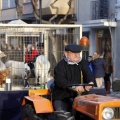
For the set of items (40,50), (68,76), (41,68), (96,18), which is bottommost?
(41,68)

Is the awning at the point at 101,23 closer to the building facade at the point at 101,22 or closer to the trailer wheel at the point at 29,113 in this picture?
the building facade at the point at 101,22

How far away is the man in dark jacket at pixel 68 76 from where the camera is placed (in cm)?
717

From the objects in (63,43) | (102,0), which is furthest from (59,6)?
(63,43)

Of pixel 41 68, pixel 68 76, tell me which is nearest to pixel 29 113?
pixel 68 76

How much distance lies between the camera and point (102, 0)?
28219 millimetres

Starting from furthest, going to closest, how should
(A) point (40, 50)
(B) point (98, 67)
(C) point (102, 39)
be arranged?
(C) point (102, 39) < (B) point (98, 67) < (A) point (40, 50)

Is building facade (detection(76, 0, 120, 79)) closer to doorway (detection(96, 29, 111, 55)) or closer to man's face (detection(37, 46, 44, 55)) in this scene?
doorway (detection(96, 29, 111, 55))

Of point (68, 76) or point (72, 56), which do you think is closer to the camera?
point (72, 56)

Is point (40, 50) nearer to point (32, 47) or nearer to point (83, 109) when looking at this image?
point (32, 47)

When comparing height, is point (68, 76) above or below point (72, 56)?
below

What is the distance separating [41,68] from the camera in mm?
13602

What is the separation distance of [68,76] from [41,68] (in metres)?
6.23

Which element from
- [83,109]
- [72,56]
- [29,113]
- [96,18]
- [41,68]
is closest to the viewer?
[83,109]

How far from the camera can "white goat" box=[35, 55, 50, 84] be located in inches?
532
